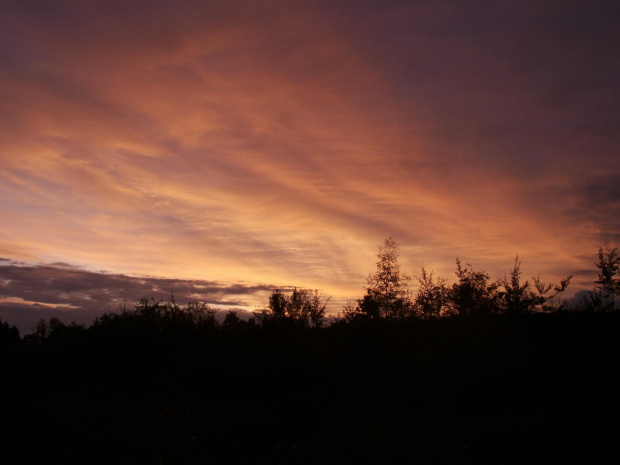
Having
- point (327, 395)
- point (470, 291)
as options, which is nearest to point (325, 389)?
point (327, 395)

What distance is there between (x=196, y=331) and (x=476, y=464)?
719 inches

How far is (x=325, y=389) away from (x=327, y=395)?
816 mm

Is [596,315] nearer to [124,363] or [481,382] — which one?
[481,382]

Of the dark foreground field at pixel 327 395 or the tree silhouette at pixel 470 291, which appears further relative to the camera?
the tree silhouette at pixel 470 291

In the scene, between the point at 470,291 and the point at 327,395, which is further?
the point at 470,291

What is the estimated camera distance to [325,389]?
57.5ft

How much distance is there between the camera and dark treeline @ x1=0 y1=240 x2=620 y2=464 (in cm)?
1142

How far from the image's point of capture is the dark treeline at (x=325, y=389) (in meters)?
11.4

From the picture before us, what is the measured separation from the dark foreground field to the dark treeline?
61mm

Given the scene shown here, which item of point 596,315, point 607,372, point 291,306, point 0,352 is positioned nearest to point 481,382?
point 607,372

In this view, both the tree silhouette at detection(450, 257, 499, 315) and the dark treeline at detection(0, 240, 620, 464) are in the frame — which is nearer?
the dark treeline at detection(0, 240, 620, 464)

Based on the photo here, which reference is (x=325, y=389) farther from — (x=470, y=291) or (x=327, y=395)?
(x=470, y=291)

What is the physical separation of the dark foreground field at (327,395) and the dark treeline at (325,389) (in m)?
0.06

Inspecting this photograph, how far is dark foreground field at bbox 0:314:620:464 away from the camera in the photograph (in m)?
11.3
